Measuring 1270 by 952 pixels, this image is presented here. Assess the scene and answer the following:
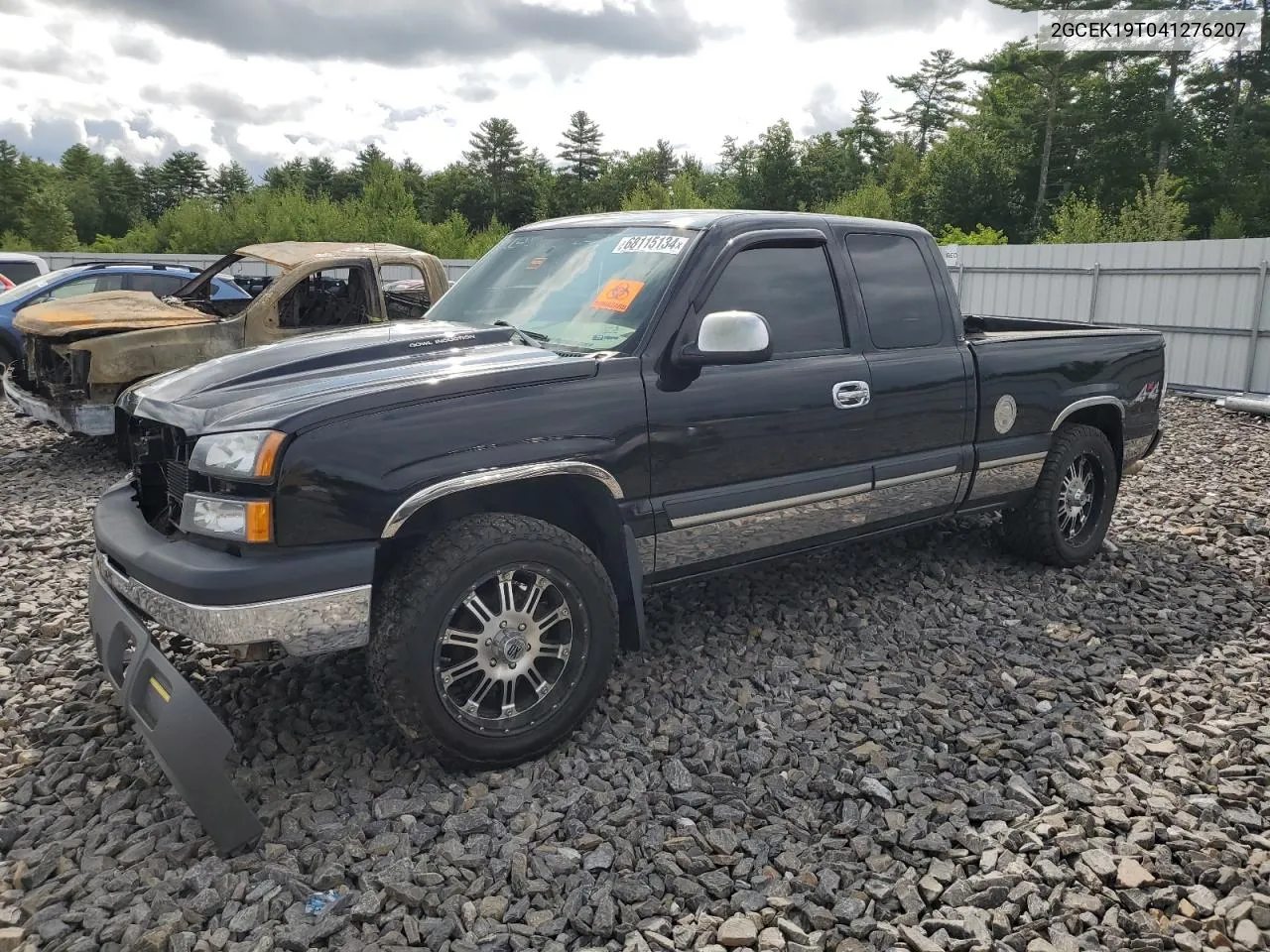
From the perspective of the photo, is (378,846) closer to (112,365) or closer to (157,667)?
(157,667)

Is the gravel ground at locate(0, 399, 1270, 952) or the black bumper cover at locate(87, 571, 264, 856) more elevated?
the black bumper cover at locate(87, 571, 264, 856)

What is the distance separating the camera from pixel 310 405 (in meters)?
3.03

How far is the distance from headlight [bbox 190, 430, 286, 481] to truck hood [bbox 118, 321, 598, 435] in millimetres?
36

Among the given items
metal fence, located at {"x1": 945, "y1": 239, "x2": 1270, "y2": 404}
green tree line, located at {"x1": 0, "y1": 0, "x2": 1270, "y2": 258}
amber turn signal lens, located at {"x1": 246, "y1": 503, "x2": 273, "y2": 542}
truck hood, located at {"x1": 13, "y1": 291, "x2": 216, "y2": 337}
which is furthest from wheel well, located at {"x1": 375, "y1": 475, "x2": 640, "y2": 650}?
green tree line, located at {"x1": 0, "y1": 0, "x2": 1270, "y2": 258}

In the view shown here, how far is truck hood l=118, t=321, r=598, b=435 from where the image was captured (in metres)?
3.07

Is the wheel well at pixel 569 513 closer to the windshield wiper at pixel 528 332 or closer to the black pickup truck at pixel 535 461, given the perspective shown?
the black pickup truck at pixel 535 461

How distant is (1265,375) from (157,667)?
1368cm

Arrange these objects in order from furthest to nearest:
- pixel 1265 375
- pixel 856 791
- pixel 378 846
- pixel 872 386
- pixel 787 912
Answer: pixel 1265 375 < pixel 872 386 < pixel 856 791 < pixel 378 846 < pixel 787 912

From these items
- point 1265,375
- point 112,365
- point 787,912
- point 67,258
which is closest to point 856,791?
point 787,912

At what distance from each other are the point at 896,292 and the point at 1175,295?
11190mm

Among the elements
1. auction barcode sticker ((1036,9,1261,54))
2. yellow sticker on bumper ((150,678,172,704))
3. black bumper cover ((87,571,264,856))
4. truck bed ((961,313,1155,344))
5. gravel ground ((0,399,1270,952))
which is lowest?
gravel ground ((0,399,1270,952))

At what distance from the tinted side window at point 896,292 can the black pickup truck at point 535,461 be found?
0.05 feet

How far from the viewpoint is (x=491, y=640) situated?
129 inches

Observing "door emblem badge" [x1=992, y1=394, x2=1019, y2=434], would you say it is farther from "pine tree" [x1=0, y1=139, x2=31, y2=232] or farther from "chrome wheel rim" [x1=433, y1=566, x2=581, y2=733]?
"pine tree" [x1=0, y1=139, x2=31, y2=232]
